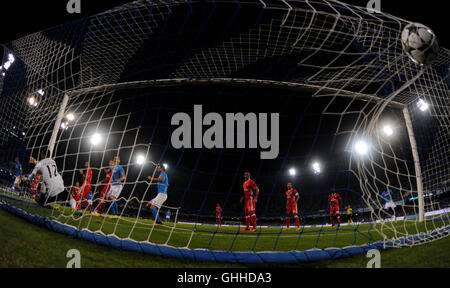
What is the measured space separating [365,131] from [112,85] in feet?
15.5

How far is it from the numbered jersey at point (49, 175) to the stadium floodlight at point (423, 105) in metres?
7.42

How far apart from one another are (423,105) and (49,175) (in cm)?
766

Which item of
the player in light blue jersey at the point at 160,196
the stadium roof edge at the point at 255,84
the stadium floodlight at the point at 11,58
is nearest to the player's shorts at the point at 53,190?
the player in light blue jersey at the point at 160,196

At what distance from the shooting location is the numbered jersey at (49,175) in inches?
183

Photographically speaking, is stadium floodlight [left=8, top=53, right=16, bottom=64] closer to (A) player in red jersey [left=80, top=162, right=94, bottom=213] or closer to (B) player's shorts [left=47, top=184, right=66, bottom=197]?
(A) player in red jersey [left=80, top=162, right=94, bottom=213]

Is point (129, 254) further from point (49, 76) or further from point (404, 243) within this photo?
point (49, 76)

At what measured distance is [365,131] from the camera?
14.8 ft

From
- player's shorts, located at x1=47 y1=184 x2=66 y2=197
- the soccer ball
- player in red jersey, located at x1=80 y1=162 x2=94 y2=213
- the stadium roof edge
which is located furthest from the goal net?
player in red jersey, located at x1=80 y1=162 x2=94 y2=213

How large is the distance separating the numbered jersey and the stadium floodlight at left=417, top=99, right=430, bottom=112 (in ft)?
24.4

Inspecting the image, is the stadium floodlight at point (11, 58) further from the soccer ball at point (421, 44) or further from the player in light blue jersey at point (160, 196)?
the soccer ball at point (421, 44)

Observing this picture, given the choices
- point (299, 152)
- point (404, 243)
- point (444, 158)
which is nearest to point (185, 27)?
point (404, 243)

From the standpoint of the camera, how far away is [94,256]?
8.86 feet

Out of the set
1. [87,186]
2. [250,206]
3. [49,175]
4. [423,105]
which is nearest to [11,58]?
[49,175]

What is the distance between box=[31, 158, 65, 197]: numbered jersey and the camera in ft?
15.2
